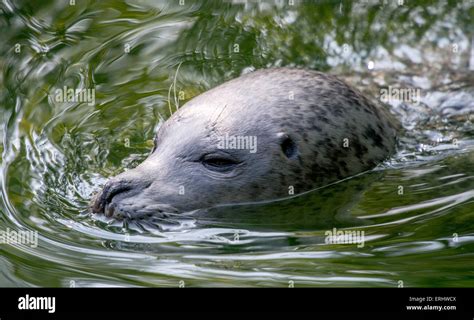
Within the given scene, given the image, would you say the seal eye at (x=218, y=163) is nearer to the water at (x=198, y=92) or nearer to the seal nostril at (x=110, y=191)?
the water at (x=198, y=92)

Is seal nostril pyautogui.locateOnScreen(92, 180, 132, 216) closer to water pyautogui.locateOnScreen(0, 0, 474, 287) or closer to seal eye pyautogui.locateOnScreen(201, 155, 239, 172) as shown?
water pyautogui.locateOnScreen(0, 0, 474, 287)

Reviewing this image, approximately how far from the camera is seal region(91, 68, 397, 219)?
212 inches

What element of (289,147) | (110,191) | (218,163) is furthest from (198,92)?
(110,191)

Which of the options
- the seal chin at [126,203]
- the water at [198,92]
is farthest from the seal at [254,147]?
the water at [198,92]

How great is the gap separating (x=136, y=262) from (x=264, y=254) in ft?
2.11

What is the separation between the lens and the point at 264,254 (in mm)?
4926

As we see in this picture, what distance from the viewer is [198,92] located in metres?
7.54

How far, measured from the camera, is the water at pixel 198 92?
15.7 ft

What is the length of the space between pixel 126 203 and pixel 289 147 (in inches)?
44.9

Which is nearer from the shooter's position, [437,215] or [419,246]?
[419,246]

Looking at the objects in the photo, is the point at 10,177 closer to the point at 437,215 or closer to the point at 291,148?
the point at 291,148

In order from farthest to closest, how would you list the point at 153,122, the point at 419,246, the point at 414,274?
the point at 153,122 → the point at 419,246 → the point at 414,274

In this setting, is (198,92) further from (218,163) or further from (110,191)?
(110,191)
